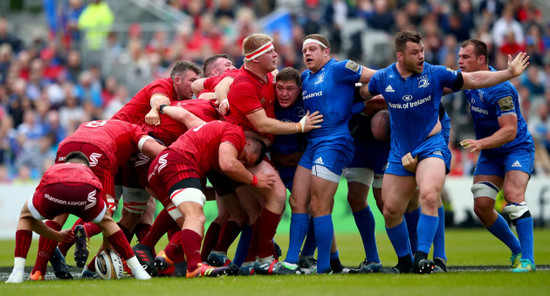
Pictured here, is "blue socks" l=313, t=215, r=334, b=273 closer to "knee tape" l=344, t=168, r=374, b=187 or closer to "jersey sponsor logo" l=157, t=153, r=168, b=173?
"knee tape" l=344, t=168, r=374, b=187

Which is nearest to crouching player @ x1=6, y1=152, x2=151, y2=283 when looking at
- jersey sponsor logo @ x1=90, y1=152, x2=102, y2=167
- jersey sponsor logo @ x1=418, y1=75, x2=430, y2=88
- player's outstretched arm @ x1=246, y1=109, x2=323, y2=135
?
jersey sponsor logo @ x1=90, y1=152, x2=102, y2=167

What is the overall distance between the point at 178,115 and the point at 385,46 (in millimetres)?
14522

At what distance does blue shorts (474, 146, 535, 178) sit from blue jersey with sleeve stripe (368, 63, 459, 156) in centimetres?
124

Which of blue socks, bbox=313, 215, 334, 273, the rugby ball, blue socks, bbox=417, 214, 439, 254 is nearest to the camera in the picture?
blue socks, bbox=417, 214, 439, 254

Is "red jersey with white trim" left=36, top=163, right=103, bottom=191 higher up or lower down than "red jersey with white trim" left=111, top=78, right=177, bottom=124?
lower down

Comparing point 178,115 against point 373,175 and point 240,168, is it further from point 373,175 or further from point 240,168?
point 373,175

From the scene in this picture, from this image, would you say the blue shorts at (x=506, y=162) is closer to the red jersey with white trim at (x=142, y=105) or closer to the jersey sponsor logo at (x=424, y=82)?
the jersey sponsor logo at (x=424, y=82)

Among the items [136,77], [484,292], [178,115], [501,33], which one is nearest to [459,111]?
[501,33]

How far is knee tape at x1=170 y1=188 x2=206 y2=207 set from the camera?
9016 millimetres

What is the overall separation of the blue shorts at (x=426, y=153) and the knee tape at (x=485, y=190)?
0.86 m

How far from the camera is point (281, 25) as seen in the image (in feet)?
81.4

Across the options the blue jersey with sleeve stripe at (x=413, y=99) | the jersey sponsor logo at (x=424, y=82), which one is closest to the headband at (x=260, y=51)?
the blue jersey with sleeve stripe at (x=413, y=99)

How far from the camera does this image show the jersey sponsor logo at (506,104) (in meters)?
9.80

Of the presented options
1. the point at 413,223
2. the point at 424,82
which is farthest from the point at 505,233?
the point at 424,82
